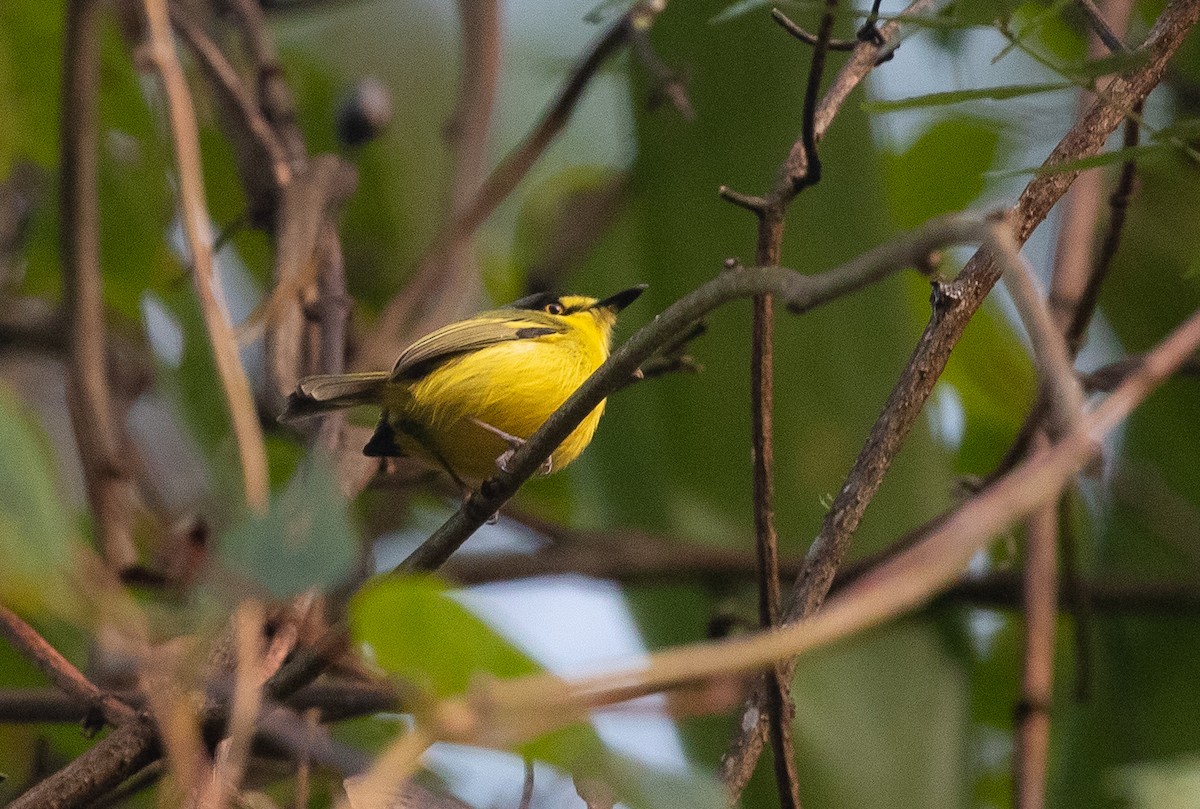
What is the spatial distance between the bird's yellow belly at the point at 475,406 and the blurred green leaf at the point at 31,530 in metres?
1.96

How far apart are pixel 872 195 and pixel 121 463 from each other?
1717 mm

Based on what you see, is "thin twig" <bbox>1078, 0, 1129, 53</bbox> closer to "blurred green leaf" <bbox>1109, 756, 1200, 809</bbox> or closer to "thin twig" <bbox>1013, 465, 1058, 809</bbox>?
"thin twig" <bbox>1013, 465, 1058, 809</bbox>

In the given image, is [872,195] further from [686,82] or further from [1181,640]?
[1181,640]

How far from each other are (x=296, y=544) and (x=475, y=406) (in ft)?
6.62

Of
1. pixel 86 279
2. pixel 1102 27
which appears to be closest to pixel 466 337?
pixel 86 279

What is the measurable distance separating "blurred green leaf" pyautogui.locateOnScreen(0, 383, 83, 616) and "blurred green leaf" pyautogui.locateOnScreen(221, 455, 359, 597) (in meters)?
0.10

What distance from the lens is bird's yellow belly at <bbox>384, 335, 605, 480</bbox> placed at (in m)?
2.87

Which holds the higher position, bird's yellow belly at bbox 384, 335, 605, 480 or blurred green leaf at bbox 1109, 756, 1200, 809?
blurred green leaf at bbox 1109, 756, 1200, 809

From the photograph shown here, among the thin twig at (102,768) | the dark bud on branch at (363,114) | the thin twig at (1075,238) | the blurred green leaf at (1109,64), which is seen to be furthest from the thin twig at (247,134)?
the blurred green leaf at (1109,64)

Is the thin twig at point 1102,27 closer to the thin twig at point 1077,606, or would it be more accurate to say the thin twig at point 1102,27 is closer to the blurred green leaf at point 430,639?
the blurred green leaf at point 430,639

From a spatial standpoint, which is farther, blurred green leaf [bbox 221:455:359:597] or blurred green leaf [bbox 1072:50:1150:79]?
blurred green leaf [bbox 1072:50:1150:79]

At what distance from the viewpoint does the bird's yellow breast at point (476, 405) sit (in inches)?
113

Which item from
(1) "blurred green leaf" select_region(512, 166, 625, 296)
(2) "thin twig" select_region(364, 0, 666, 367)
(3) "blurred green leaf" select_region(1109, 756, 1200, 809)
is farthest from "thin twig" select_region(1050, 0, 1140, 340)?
(3) "blurred green leaf" select_region(1109, 756, 1200, 809)

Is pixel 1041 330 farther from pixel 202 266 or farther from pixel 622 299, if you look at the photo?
pixel 622 299
